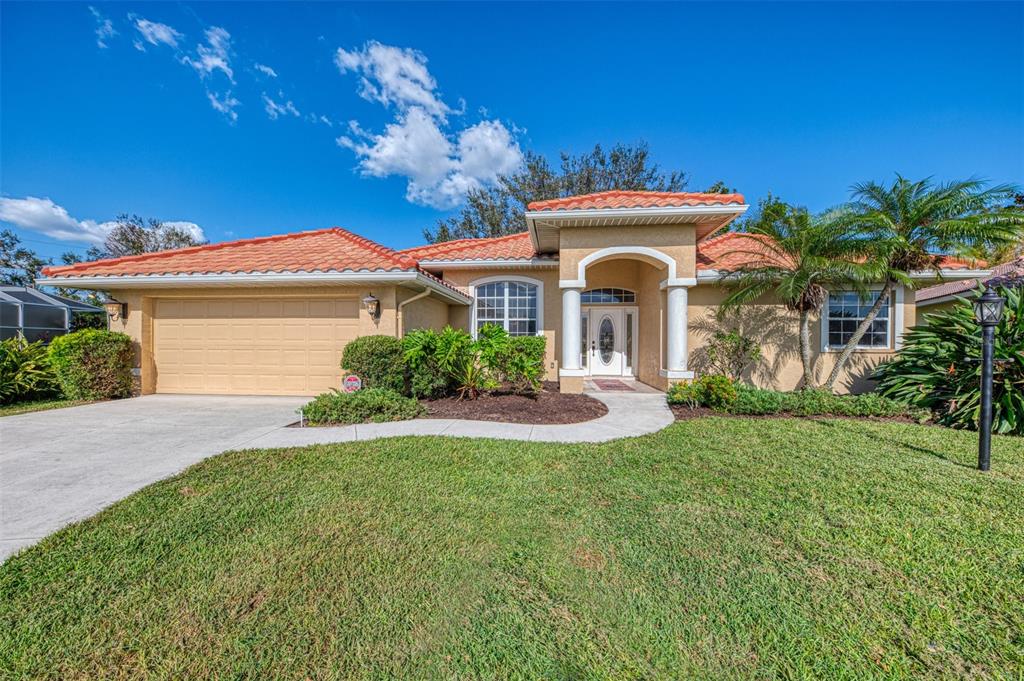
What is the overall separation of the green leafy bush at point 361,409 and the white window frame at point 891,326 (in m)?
10.7

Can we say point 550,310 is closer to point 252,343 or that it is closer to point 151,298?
point 252,343

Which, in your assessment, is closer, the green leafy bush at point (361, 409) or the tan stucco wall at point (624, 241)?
the green leafy bush at point (361, 409)

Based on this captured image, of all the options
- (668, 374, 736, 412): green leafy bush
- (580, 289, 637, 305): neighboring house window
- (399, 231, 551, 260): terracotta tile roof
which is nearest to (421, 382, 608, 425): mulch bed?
(668, 374, 736, 412): green leafy bush

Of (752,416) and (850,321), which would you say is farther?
(850,321)

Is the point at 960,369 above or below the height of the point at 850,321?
below

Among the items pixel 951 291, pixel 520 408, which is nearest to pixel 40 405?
pixel 520 408

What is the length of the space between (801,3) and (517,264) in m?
8.73

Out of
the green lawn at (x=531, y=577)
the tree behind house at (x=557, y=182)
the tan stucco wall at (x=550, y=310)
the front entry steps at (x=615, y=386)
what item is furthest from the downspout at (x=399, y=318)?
the tree behind house at (x=557, y=182)

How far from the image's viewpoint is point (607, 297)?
42.7ft

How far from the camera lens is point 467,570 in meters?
2.70

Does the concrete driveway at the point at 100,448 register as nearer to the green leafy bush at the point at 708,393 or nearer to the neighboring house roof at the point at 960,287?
the green leafy bush at the point at 708,393

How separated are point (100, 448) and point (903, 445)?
36.6 feet

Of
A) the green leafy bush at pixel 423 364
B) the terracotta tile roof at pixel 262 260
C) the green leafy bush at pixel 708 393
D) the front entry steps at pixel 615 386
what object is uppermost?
the terracotta tile roof at pixel 262 260

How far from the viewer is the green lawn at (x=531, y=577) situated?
2023 millimetres
